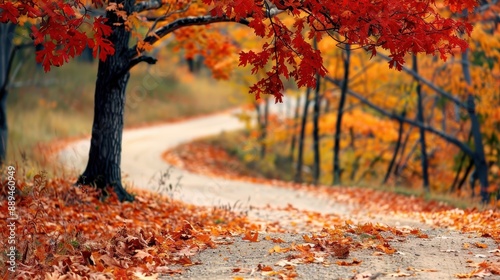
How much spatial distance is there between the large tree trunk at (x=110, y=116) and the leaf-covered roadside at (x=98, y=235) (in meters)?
0.33

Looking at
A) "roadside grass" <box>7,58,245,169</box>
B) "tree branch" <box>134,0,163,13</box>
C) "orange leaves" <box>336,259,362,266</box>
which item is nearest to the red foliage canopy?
"orange leaves" <box>336,259,362,266</box>

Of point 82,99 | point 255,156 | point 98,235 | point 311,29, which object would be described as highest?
point 82,99

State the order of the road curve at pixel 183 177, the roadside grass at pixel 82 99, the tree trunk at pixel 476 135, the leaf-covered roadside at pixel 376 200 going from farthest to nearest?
1. the roadside grass at pixel 82 99
2. the tree trunk at pixel 476 135
3. the road curve at pixel 183 177
4. the leaf-covered roadside at pixel 376 200

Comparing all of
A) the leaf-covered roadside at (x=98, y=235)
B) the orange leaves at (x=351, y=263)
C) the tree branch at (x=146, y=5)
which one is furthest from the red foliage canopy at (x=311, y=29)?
the tree branch at (x=146, y=5)

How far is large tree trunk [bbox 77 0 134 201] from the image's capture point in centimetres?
1086

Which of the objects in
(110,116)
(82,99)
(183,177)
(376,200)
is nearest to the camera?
(110,116)

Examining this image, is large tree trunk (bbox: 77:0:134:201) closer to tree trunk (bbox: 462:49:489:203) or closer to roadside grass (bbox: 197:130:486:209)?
tree trunk (bbox: 462:49:489:203)

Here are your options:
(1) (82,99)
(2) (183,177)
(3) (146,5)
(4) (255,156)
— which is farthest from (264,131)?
(3) (146,5)

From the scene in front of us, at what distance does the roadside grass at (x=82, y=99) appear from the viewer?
85.2 ft

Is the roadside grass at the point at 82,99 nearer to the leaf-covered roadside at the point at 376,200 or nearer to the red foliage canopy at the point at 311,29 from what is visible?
the leaf-covered roadside at the point at 376,200

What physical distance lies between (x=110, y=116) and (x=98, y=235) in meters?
2.86

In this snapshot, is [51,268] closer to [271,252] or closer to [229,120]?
[271,252]

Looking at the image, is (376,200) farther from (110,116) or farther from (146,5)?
(146,5)

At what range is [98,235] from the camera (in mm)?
8641
